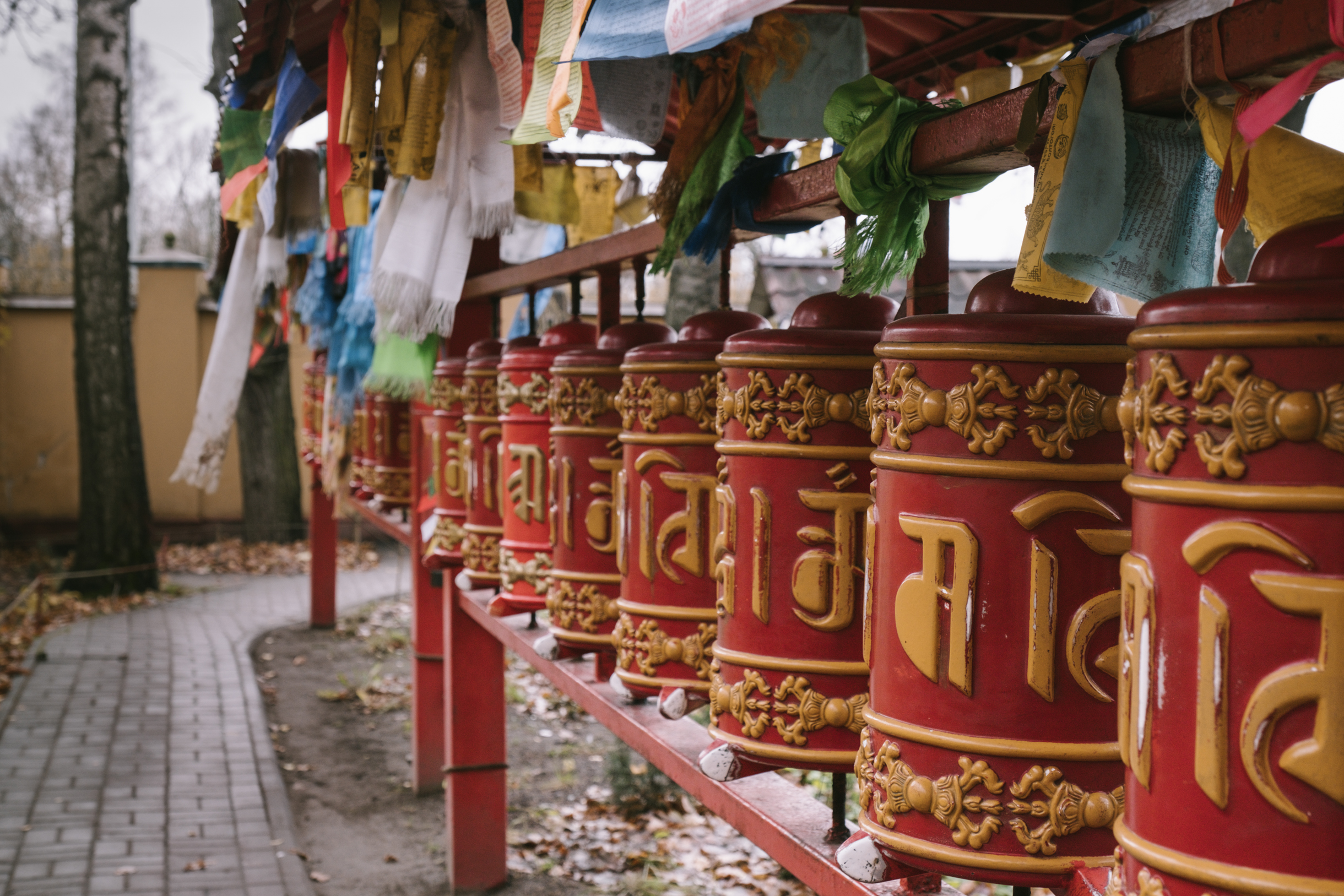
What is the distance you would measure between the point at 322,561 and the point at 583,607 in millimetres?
6707

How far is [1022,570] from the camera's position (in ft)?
2.76

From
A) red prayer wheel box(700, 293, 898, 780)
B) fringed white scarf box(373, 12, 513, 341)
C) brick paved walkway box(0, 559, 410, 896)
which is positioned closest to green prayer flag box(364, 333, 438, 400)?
fringed white scarf box(373, 12, 513, 341)

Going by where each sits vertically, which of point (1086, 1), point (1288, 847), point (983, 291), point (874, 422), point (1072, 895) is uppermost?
point (1086, 1)

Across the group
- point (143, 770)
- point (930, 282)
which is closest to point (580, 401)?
point (930, 282)

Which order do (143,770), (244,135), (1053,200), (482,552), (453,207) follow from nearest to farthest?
(1053,200) → (453,207) → (482,552) → (244,135) → (143,770)

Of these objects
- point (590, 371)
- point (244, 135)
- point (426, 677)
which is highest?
point (244, 135)

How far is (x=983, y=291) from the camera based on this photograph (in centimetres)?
89

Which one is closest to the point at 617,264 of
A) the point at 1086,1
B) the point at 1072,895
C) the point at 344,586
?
the point at 1086,1

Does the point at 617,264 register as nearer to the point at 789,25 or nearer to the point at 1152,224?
the point at 789,25

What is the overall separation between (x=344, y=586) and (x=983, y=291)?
9339 millimetres

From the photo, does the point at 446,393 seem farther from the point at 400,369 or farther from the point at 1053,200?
the point at 1053,200

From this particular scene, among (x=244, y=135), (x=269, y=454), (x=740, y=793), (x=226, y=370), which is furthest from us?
(x=269, y=454)

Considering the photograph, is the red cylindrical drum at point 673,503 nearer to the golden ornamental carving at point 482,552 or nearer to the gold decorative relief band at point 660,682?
the gold decorative relief band at point 660,682

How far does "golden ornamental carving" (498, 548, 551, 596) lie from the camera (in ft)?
6.63
